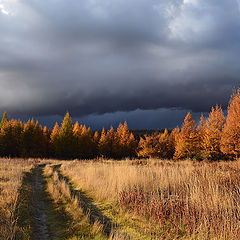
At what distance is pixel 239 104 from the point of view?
23.7 metres

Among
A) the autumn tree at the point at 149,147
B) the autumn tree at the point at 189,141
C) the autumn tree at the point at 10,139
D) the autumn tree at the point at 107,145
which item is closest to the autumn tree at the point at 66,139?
the autumn tree at the point at 107,145

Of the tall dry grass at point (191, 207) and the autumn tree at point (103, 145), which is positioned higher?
the tall dry grass at point (191, 207)

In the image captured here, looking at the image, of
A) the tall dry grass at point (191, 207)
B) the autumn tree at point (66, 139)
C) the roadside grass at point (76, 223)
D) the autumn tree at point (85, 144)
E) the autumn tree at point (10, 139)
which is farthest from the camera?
the autumn tree at point (85, 144)

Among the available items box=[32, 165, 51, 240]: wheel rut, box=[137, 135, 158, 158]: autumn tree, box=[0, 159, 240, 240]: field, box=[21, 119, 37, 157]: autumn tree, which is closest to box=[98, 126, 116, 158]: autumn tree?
box=[137, 135, 158, 158]: autumn tree

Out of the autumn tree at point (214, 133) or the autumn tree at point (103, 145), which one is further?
the autumn tree at point (103, 145)

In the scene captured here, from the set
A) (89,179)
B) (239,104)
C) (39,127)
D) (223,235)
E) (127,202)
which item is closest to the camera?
(223,235)

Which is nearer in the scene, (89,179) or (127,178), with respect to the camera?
(127,178)

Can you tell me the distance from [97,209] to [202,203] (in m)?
3.67

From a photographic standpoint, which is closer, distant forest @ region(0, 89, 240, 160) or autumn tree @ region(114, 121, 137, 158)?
distant forest @ region(0, 89, 240, 160)

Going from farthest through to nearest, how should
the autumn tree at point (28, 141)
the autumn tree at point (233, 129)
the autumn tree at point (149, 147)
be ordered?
1. the autumn tree at point (28, 141)
2. the autumn tree at point (149, 147)
3. the autumn tree at point (233, 129)

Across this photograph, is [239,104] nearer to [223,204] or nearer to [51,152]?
[223,204]

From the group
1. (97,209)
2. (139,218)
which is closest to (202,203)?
(139,218)

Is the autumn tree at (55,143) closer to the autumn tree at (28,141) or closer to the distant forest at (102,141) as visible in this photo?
the distant forest at (102,141)

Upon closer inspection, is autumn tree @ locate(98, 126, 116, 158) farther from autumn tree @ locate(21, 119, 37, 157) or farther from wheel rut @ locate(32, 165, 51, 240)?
wheel rut @ locate(32, 165, 51, 240)
